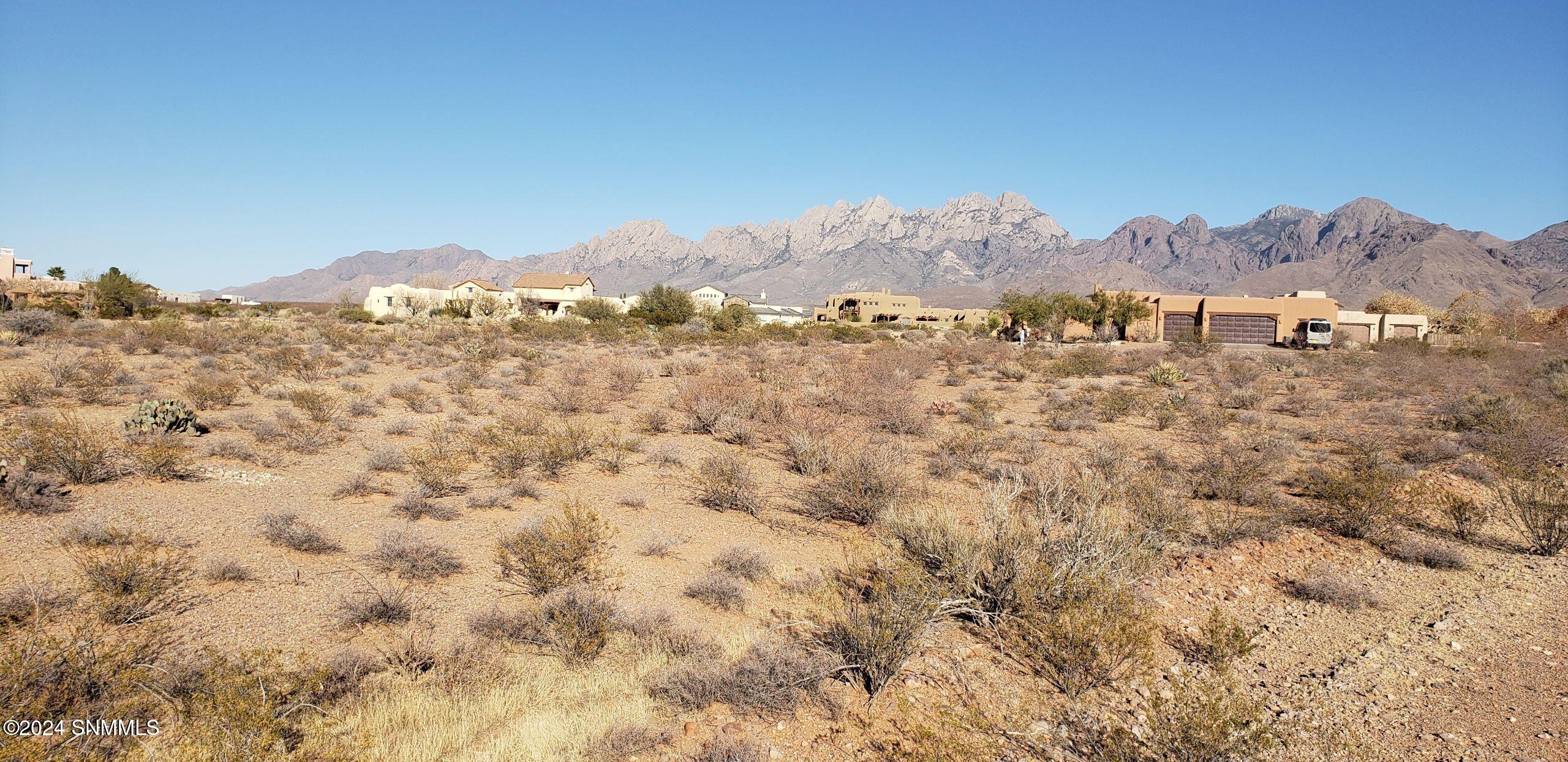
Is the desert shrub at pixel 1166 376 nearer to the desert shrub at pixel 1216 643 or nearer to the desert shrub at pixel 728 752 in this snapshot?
the desert shrub at pixel 1216 643

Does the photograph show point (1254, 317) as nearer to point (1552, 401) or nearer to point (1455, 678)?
point (1552, 401)

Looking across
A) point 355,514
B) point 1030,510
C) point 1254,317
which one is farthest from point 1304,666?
point 1254,317

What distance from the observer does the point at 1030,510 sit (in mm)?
8555

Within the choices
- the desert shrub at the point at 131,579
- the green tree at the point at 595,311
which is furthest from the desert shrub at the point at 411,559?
the green tree at the point at 595,311

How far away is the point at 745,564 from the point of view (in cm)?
732

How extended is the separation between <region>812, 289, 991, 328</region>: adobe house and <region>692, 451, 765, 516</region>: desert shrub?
7908 cm

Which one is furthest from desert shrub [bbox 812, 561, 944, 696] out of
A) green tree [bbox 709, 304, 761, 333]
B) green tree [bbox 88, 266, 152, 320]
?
green tree [bbox 88, 266, 152, 320]

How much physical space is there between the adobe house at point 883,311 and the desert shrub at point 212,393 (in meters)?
76.2

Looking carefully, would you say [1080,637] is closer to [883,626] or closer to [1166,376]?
[883,626]

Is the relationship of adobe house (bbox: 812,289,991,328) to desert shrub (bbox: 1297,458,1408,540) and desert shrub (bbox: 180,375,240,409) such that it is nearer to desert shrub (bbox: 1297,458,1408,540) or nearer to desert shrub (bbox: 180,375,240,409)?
desert shrub (bbox: 180,375,240,409)

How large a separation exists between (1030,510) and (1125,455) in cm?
404

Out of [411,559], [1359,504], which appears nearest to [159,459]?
[411,559]

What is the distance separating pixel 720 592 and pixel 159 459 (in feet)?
26.2

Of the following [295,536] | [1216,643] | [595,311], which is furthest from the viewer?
[595,311]
